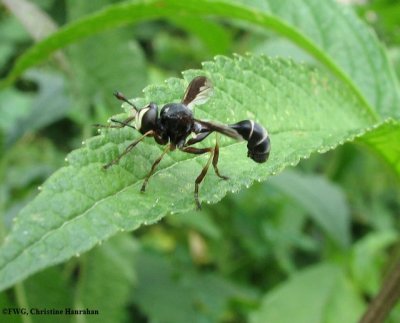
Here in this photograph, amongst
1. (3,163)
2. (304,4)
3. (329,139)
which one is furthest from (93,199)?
(3,163)

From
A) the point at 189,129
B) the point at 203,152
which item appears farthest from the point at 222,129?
the point at 189,129

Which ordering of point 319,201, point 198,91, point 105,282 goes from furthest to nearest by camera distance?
point 319,201 < point 105,282 < point 198,91

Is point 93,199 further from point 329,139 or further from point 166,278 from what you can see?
point 166,278

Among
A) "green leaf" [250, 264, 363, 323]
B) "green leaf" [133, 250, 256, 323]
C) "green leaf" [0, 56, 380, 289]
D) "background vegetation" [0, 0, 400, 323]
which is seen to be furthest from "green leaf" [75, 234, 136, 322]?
"green leaf" [0, 56, 380, 289]

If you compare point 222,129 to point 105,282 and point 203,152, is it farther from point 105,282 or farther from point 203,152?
point 105,282

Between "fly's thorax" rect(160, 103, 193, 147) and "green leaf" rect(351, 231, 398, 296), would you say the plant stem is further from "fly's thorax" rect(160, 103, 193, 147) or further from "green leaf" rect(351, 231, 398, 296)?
"green leaf" rect(351, 231, 398, 296)

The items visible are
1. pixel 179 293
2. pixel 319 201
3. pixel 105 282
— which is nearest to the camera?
pixel 105 282

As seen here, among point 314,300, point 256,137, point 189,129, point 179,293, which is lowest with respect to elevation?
point 314,300
